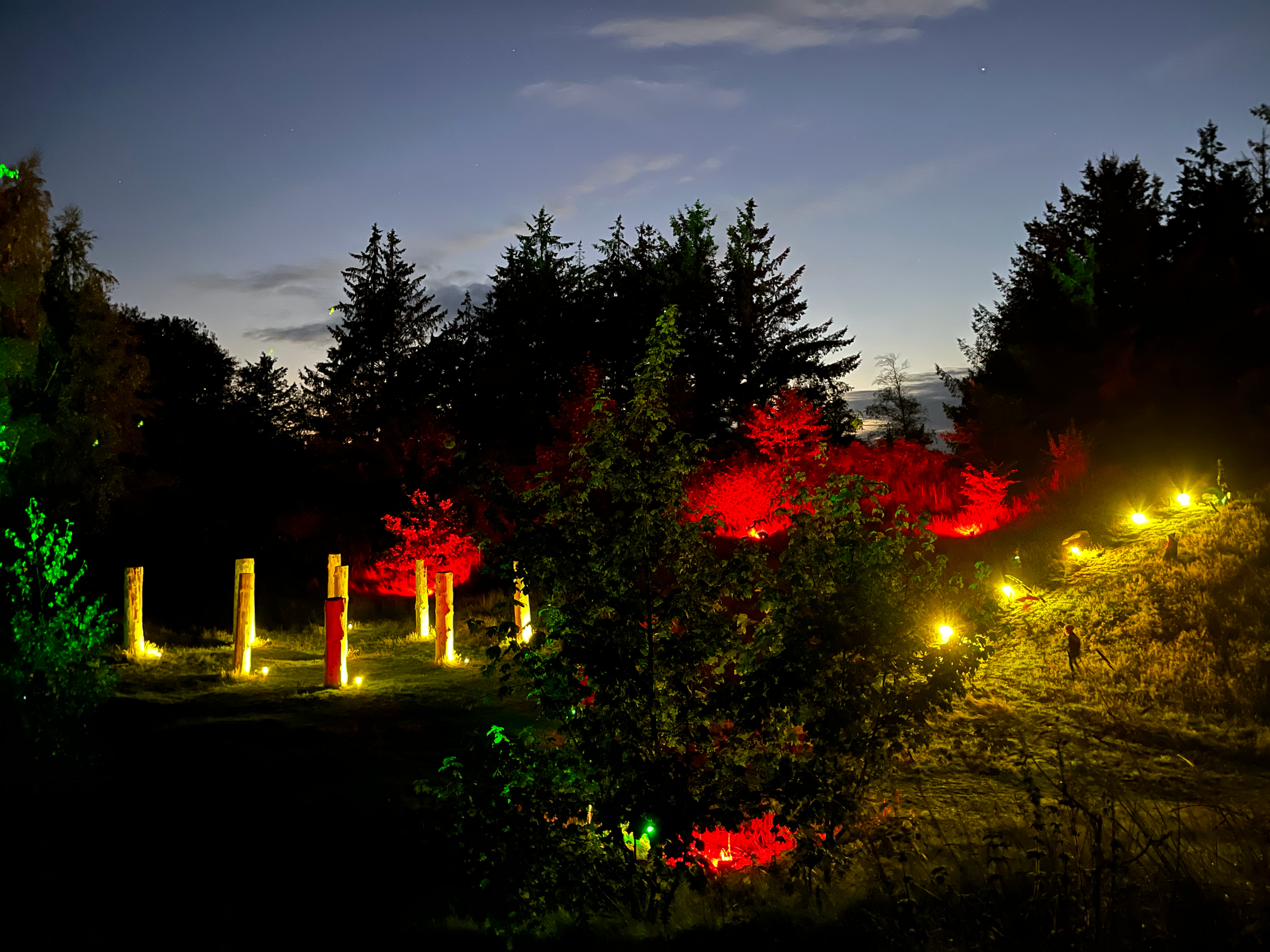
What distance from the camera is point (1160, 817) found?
6.76 meters

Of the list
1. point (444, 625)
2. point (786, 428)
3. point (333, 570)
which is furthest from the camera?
point (786, 428)

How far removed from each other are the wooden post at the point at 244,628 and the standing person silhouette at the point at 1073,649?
12.8m

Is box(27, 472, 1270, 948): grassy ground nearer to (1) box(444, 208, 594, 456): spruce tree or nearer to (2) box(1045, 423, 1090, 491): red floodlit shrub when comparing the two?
(2) box(1045, 423, 1090, 491): red floodlit shrub

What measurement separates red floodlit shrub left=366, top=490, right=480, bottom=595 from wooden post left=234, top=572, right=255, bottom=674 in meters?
9.03

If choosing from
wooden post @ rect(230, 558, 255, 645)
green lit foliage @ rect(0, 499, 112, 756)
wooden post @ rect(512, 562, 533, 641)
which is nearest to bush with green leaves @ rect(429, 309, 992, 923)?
wooden post @ rect(512, 562, 533, 641)

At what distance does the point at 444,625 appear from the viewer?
1620 centimetres

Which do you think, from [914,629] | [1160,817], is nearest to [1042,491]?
[1160,817]

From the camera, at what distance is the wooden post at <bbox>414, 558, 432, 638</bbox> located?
19297mm

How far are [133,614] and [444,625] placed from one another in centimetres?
554

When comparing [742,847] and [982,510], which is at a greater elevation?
[982,510]

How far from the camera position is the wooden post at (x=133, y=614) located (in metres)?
15.9

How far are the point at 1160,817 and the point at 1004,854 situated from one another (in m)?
1.35

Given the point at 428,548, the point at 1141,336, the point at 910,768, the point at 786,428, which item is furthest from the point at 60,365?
the point at 1141,336

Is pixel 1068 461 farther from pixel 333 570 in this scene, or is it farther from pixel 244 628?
pixel 244 628
